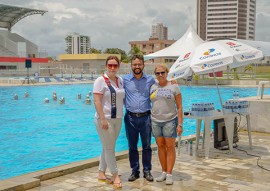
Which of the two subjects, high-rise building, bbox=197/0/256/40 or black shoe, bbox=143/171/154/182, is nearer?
black shoe, bbox=143/171/154/182

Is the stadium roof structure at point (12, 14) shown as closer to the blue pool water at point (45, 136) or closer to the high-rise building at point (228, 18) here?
the blue pool water at point (45, 136)

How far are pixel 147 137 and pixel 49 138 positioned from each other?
7821mm

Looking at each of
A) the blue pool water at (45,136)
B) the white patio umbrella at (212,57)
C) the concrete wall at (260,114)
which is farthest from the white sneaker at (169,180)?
the concrete wall at (260,114)

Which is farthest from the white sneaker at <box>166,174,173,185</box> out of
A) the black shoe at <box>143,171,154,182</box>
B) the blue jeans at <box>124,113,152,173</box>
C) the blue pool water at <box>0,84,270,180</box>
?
the blue pool water at <box>0,84,270,180</box>

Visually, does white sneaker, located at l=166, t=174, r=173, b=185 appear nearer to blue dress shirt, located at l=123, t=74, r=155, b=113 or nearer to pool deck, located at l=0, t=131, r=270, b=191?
pool deck, located at l=0, t=131, r=270, b=191

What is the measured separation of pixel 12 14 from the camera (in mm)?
79500

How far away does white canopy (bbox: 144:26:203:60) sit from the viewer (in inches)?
1022

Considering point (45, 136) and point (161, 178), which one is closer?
point (161, 178)

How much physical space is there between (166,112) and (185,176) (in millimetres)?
1149

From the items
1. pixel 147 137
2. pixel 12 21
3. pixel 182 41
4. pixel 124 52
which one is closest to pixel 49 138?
pixel 147 137

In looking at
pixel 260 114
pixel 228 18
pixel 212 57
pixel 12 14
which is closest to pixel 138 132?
pixel 212 57

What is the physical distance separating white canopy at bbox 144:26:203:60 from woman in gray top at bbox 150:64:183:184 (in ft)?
66.5

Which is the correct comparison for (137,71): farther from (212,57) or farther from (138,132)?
(212,57)

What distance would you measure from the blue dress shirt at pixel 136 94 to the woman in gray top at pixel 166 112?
9 cm
